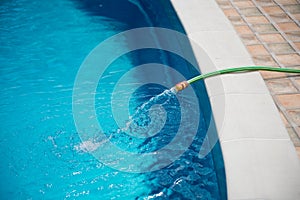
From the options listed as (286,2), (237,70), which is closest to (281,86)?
(237,70)

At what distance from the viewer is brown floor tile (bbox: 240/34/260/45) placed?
3.63 m

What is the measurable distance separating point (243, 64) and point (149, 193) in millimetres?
1685

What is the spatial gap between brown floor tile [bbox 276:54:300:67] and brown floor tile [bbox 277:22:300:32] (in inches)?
19.6

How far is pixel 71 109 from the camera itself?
12.1ft

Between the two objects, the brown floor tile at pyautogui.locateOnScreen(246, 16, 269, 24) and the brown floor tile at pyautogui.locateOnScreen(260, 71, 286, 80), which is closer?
the brown floor tile at pyautogui.locateOnScreen(260, 71, 286, 80)

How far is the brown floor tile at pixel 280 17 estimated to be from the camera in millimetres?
3994

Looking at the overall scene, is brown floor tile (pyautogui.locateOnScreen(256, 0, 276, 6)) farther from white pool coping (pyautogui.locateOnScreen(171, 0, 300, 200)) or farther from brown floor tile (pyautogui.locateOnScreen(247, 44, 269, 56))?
brown floor tile (pyautogui.locateOnScreen(247, 44, 269, 56))

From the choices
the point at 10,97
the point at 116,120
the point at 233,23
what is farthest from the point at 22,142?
the point at 233,23

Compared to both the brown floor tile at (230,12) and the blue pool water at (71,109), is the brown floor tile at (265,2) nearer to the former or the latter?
the brown floor tile at (230,12)

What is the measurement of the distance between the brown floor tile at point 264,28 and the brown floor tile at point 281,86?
2.82 feet

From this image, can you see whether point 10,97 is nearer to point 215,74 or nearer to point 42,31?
point 42,31

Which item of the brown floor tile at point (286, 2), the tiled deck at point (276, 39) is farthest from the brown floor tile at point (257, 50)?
the brown floor tile at point (286, 2)

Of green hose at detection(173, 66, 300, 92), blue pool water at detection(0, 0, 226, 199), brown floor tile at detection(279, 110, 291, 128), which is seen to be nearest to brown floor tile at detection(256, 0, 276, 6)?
blue pool water at detection(0, 0, 226, 199)

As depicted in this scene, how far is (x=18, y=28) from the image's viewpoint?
4734 mm
